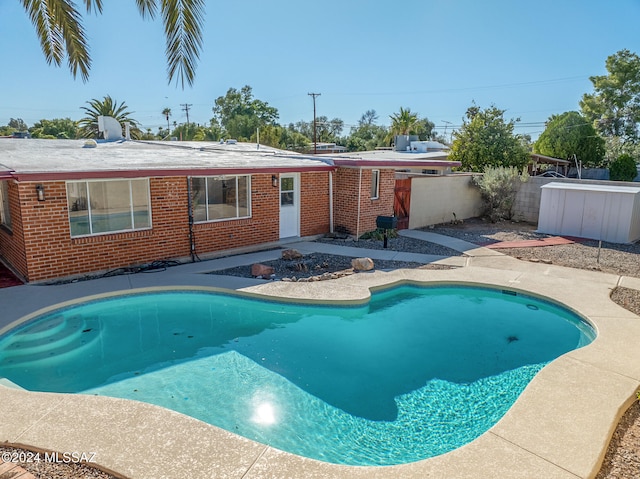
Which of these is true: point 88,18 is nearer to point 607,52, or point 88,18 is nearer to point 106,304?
point 106,304

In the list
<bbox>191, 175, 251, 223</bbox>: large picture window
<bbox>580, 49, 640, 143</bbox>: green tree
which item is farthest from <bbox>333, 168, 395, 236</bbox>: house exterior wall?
<bbox>580, 49, 640, 143</bbox>: green tree

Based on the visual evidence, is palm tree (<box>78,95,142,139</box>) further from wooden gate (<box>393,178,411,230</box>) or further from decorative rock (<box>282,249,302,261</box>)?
decorative rock (<box>282,249,302,261</box>)

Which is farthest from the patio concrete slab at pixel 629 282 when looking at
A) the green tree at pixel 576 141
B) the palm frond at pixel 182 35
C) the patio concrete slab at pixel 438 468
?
the green tree at pixel 576 141

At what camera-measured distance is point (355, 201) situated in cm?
1493

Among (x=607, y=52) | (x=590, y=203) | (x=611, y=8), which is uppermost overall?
(x=607, y=52)

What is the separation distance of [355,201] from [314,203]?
4.60ft

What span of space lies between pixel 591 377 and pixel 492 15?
15340 millimetres

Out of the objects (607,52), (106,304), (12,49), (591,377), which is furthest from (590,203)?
(607,52)

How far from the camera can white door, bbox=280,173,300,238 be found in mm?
14203

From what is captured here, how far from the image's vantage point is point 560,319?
9148mm

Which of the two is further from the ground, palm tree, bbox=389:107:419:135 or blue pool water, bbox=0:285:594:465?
palm tree, bbox=389:107:419:135

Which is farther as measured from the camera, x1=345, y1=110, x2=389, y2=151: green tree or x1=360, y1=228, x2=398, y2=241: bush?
x1=345, y1=110, x2=389, y2=151: green tree

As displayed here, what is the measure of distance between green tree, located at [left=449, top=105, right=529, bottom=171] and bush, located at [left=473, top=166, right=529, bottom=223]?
6.12 ft

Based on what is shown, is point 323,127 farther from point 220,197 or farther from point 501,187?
point 220,197
